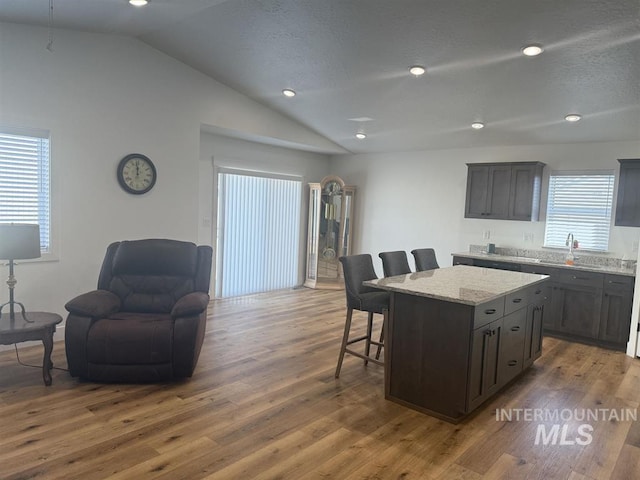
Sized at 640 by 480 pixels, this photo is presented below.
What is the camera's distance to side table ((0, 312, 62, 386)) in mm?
3176

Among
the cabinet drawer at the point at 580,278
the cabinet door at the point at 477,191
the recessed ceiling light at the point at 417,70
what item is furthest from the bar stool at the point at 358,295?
the cabinet door at the point at 477,191

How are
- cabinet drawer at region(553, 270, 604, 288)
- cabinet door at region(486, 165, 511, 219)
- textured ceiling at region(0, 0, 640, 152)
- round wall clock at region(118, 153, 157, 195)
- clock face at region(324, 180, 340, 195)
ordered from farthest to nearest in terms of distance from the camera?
clock face at region(324, 180, 340, 195) < cabinet door at region(486, 165, 511, 219) < cabinet drawer at region(553, 270, 604, 288) < round wall clock at region(118, 153, 157, 195) < textured ceiling at region(0, 0, 640, 152)

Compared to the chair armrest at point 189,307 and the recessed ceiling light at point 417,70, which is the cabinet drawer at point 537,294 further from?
the chair armrest at point 189,307

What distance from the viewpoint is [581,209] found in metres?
5.64

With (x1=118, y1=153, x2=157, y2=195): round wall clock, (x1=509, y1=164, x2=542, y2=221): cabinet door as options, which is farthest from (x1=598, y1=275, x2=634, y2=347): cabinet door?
(x1=118, y1=153, x2=157, y2=195): round wall clock

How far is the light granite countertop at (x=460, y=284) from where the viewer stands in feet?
9.86

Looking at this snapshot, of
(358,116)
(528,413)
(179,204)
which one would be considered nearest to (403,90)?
(358,116)

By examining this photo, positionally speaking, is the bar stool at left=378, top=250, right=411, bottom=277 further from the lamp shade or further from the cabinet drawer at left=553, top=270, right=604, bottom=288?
the lamp shade

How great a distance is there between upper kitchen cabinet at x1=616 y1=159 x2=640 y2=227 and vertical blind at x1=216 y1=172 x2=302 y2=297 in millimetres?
4555

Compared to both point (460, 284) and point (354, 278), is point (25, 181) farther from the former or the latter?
point (460, 284)

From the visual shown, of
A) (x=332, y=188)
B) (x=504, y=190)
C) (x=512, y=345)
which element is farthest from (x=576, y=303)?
(x=332, y=188)

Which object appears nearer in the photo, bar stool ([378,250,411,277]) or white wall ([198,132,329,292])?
Result: bar stool ([378,250,411,277])

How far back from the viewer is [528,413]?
325 centimetres

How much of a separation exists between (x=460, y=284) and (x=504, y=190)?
2.95 m
